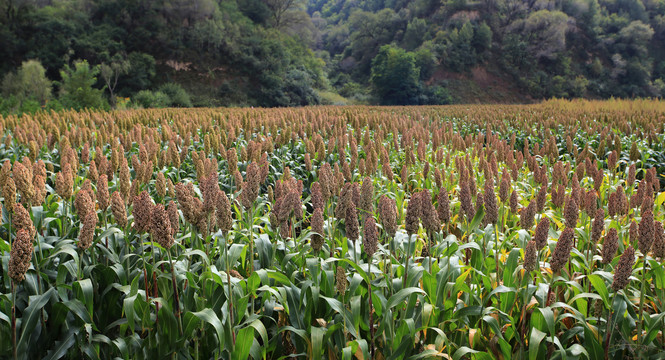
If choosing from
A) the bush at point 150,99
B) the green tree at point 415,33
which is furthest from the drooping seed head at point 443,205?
the green tree at point 415,33

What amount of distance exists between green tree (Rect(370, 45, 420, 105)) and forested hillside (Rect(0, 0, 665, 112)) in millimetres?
187

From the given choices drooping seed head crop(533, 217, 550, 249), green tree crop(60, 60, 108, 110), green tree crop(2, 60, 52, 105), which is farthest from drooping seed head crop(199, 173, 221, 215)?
green tree crop(2, 60, 52, 105)

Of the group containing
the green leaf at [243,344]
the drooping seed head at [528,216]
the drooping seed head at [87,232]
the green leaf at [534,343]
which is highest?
the drooping seed head at [528,216]

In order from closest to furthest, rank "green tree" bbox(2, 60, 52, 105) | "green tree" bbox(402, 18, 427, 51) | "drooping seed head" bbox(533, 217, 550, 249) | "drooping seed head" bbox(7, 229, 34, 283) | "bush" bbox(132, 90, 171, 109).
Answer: "drooping seed head" bbox(7, 229, 34, 283)
"drooping seed head" bbox(533, 217, 550, 249)
"green tree" bbox(2, 60, 52, 105)
"bush" bbox(132, 90, 171, 109)
"green tree" bbox(402, 18, 427, 51)

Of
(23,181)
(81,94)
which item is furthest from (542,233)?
(81,94)

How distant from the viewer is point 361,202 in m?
2.81

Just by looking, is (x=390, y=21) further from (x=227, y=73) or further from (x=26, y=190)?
(x=26, y=190)

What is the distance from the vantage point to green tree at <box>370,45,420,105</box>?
5744 cm

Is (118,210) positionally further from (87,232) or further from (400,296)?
(400,296)

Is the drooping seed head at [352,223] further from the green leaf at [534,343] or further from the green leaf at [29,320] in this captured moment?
the green leaf at [29,320]

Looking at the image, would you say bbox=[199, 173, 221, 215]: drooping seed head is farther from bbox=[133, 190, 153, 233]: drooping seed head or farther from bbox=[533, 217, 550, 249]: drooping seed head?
bbox=[533, 217, 550, 249]: drooping seed head

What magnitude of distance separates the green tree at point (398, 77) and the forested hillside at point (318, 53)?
0.19m

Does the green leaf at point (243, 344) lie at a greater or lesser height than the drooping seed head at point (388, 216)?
lesser

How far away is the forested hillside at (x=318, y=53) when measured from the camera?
4294 cm
